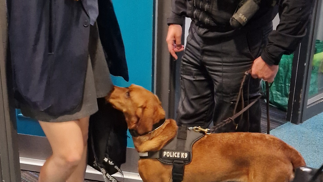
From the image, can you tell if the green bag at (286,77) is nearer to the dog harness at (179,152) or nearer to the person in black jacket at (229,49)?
the person in black jacket at (229,49)

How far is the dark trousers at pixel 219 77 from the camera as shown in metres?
1.44

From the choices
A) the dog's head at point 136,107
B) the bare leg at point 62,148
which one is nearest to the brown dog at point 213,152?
the dog's head at point 136,107

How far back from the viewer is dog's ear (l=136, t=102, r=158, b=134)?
1491 millimetres

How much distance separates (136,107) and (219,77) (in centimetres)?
42

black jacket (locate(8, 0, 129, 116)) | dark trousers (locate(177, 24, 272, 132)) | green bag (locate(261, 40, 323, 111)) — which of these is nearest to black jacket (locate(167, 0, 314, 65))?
dark trousers (locate(177, 24, 272, 132))

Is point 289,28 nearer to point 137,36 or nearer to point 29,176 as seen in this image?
point 137,36

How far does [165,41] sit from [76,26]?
856 mm

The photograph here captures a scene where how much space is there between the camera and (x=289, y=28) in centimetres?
125

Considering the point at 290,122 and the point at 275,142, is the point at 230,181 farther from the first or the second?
the point at 290,122

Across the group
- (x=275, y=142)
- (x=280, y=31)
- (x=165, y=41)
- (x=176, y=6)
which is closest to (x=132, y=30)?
(x=165, y=41)

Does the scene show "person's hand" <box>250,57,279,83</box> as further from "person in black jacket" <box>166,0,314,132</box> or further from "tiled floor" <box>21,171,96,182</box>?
"tiled floor" <box>21,171,96,182</box>

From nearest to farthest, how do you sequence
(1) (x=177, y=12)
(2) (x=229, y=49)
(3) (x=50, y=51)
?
(3) (x=50, y=51)
(2) (x=229, y=49)
(1) (x=177, y=12)

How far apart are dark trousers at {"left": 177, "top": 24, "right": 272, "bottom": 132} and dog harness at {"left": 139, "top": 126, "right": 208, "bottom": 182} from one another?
16cm

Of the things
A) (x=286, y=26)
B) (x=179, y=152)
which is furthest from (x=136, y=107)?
(x=286, y=26)
